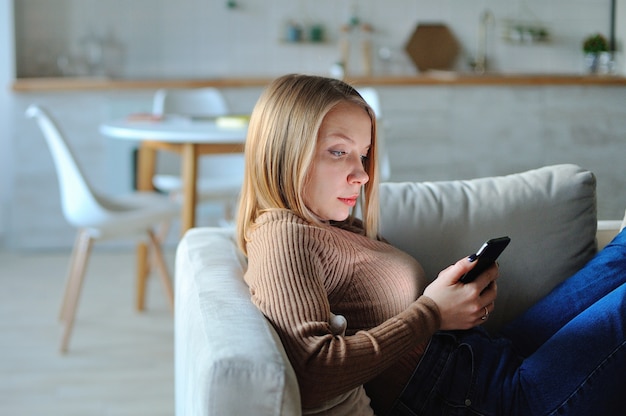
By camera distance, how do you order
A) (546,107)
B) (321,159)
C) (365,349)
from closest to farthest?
(365,349), (321,159), (546,107)

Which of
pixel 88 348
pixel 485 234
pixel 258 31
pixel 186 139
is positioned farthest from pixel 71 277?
pixel 258 31

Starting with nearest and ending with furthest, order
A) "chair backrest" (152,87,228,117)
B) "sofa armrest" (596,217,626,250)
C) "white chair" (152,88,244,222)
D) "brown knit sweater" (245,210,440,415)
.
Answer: "brown knit sweater" (245,210,440,415) < "sofa armrest" (596,217,626,250) < "white chair" (152,88,244,222) < "chair backrest" (152,87,228,117)

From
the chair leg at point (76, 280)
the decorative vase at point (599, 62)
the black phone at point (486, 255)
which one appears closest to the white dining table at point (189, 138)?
the chair leg at point (76, 280)

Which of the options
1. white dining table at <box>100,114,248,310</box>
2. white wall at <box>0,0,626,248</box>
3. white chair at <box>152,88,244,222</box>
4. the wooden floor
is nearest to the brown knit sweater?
the wooden floor

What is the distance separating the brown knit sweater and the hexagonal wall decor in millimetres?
4097

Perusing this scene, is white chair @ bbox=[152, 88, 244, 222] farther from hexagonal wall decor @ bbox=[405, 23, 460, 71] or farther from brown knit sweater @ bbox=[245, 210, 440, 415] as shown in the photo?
brown knit sweater @ bbox=[245, 210, 440, 415]

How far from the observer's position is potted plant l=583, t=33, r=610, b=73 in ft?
18.1

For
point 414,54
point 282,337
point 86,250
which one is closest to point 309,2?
point 414,54

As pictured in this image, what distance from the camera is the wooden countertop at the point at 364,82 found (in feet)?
15.7

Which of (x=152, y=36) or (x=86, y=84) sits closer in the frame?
A: (x=86, y=84)

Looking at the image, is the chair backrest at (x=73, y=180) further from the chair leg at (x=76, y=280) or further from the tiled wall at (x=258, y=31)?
the tiled wall at (x=258, y=31)

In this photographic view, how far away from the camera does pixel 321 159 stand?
1573mm

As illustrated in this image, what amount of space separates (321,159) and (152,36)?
4.09 m

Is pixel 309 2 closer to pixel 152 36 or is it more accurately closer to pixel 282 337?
pixel 152 36
